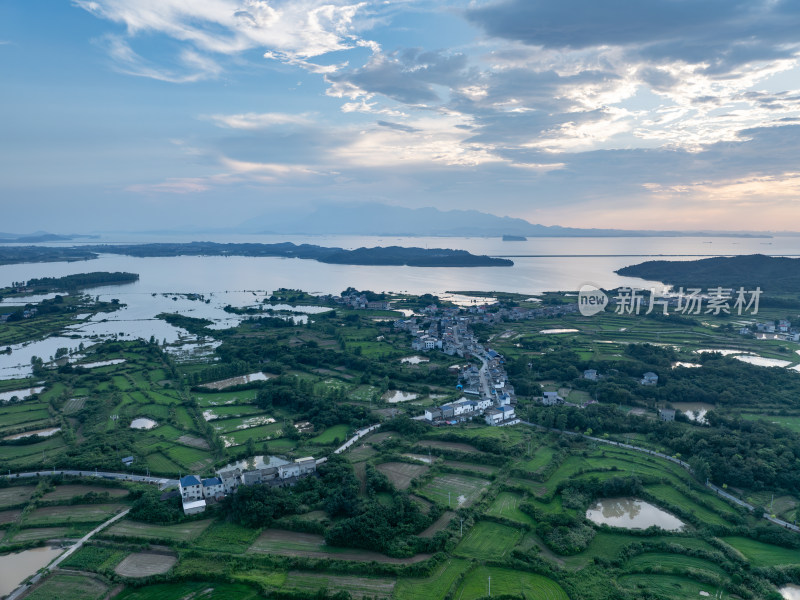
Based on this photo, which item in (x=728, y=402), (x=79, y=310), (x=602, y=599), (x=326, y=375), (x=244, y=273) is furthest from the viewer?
(x=244, y=273)

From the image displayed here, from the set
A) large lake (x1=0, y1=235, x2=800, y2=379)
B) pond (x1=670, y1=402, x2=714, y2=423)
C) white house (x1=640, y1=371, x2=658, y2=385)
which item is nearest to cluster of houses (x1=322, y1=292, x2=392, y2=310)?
large lake (x1=0, y1=235, x2=800, y2=379)

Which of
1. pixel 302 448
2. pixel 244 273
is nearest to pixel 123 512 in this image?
pixel 302 448

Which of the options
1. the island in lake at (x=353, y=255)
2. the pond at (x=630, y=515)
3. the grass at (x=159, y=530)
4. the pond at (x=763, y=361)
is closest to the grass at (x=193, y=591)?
the grass at (x=159, y=530)

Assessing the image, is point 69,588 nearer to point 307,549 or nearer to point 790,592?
point 307,549

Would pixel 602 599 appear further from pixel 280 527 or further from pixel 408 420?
pixel 408 420

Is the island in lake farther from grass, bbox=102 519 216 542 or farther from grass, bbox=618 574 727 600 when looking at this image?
grass, bbox=618 574 727 600
